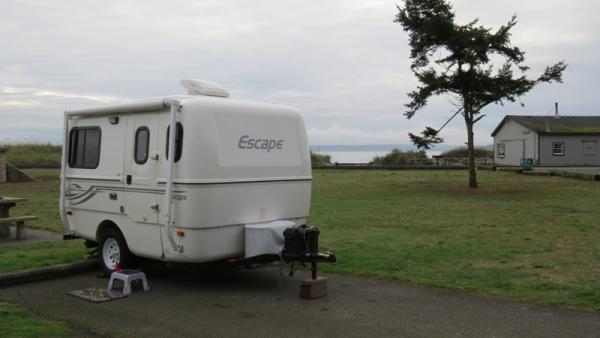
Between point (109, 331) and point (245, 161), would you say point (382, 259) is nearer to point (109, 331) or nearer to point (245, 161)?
point (245, 161)

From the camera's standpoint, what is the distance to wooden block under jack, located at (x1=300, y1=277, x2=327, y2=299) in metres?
7.61

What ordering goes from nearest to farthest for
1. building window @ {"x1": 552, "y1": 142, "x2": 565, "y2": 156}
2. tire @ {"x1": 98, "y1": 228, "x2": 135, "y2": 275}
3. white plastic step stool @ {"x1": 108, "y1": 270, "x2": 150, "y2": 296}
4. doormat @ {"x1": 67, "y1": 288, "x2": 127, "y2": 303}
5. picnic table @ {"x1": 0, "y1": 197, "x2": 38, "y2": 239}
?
doormat @ {"x1": 67, "y1": 288, "x2": 127, "y2": 303} → white plastic step stool @ {"x1": 108, "y1": 270, "x2": 150, "y2": 296} → tire @ {"x1": 98, "y1": 228, "x2": 135, "y2": 275} → picnic table @ {"x1": 0, "y1": 197, "x2": 38, "y2": 239} → building window @ {"x1": 552, "y1": 142, "x2": 565, "y2": 156}

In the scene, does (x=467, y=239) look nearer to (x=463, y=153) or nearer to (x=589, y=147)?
(x=589, y=147)

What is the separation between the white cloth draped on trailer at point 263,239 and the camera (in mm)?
7969

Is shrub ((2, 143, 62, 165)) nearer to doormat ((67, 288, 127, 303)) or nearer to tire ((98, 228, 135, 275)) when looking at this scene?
tire ((98, 228, 135, 275))

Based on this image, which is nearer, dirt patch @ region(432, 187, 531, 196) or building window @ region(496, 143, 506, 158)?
dirt patch @ region(432, 187, 531, 196)

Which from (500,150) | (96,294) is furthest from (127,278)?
(500,150)

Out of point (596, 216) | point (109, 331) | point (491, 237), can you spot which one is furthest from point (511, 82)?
point (109, 331)

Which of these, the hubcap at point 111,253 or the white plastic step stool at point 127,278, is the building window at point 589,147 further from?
the white plastic step stool at point 127,278

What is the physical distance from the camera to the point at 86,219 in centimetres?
927

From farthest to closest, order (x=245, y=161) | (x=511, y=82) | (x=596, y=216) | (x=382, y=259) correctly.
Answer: (x=511, y=82)
(x=596, y=216)
(x=382, y=259)
(x=245, y=161)

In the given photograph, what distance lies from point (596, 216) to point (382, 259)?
8.75 metres

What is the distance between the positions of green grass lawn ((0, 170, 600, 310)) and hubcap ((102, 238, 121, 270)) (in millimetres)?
1128

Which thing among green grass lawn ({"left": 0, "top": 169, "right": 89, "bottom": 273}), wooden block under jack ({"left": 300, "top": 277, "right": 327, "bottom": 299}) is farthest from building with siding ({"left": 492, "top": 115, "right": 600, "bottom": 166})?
wooden block under jack ({"left": 300, "top": 277, "right": 327, "bottom": 299})
